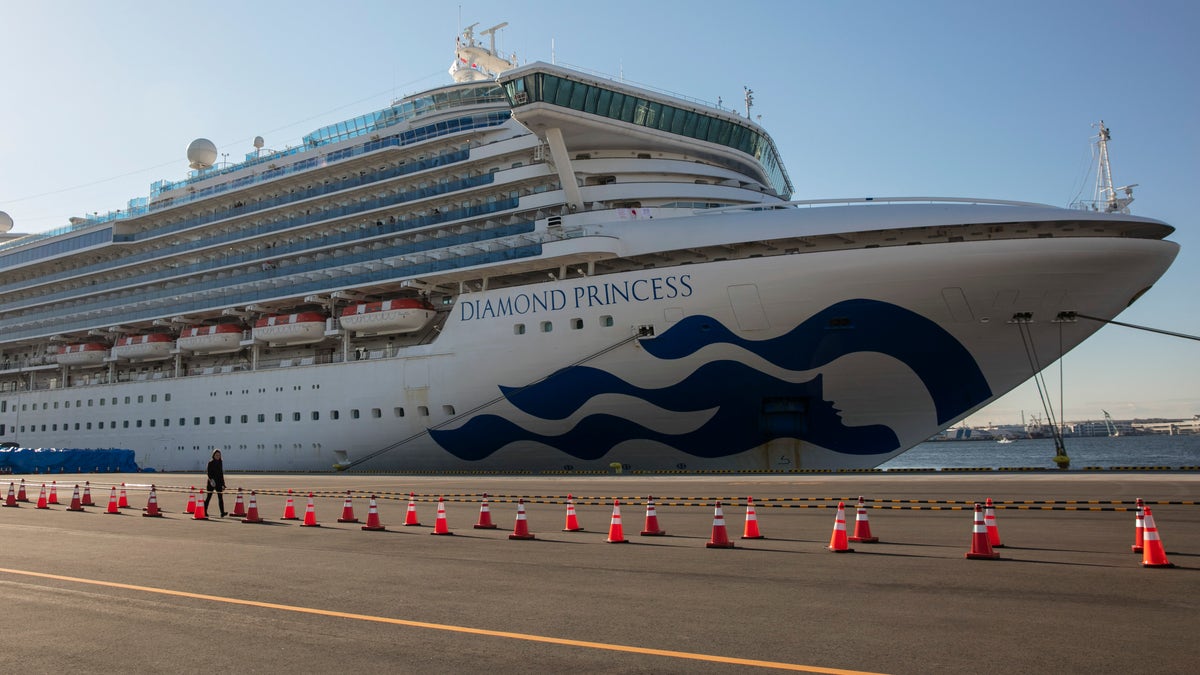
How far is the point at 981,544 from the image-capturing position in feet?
29.0

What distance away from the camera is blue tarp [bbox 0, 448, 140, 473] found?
39.1m

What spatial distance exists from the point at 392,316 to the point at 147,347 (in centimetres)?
1669

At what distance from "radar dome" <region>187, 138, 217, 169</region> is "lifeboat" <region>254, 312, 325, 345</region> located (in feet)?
51.7

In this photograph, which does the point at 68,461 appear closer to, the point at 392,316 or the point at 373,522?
the point at 392,316

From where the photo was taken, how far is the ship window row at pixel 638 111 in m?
25.0

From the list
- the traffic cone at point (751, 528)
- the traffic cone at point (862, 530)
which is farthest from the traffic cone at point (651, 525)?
the traffic cone at point (862, 530)

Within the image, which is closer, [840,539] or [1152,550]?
[1152,550]

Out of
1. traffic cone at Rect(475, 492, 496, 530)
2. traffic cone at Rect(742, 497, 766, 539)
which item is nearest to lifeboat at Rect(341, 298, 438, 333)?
traffic cone at Rect(475, 492, 496, 530)

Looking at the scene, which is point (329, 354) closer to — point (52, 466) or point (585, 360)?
point (585, 360)

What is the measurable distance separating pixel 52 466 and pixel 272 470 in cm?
1499

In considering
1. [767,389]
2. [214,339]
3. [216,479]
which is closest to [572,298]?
[767,389]

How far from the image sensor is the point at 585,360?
23.9m

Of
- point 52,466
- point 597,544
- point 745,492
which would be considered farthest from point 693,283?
point 52,466

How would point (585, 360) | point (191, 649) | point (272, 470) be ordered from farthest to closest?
1. point (272, 470)
2. point (585, 360)
3. point (191, 649)
